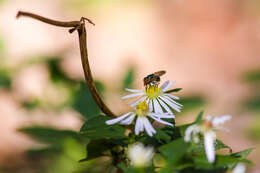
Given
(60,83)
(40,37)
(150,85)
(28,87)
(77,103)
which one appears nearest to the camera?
(150,85)

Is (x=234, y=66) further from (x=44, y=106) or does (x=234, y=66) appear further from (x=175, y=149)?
(x=175, y=149)

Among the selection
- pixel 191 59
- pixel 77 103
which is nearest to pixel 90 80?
pixel 77 103

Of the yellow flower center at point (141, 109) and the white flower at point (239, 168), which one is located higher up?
the yellow flower center at point (141, 109)

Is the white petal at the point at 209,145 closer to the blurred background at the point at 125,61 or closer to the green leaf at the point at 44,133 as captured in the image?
the green leaf at the point at 44,133

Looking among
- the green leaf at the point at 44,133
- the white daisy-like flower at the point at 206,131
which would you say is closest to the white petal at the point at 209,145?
the white daisy-like flower at the point at 206,131

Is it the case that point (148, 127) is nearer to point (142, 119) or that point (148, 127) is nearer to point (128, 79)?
point (142, 119)

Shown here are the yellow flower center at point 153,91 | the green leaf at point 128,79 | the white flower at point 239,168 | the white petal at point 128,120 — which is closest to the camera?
the white flower at point 239,168

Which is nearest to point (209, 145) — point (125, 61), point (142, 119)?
point (142, 119)
